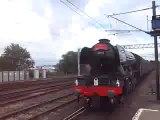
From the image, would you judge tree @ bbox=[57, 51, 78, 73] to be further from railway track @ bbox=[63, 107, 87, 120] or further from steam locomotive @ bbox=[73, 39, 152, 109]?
railway track @ bbox=[63, 107, 87, 120]

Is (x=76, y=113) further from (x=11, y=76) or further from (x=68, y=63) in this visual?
(x=68, y=63)

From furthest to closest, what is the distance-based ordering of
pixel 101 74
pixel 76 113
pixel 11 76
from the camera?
pixel 11 76 < pixel 101 74 < pixel 76 113

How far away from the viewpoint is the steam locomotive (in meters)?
16.8

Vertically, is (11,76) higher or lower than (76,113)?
higher

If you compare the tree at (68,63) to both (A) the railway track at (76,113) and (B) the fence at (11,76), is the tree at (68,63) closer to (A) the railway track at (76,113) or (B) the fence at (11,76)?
(B) the fence at (11,76)

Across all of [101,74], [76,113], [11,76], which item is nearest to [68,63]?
[11,76]

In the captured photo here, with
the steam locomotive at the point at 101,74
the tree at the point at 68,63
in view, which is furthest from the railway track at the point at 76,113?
the tree at the point at 68,63

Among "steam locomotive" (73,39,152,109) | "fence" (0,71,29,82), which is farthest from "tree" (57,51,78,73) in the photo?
"steam locomotive" (73,39,152,109)

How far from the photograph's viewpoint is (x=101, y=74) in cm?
1841

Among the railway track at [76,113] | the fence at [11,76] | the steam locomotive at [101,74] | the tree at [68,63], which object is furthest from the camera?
the tree at [68,63]

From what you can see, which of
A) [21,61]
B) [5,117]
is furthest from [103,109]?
[21,61]

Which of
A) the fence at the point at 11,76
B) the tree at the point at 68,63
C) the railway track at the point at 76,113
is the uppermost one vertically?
the tree at the point at 68,63

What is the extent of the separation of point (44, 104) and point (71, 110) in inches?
116

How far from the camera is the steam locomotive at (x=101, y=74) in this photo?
16.8m
